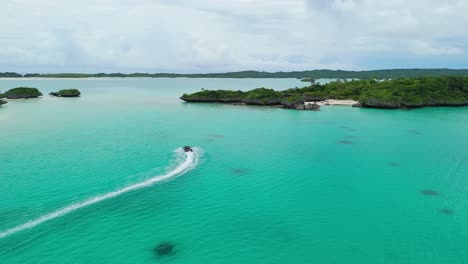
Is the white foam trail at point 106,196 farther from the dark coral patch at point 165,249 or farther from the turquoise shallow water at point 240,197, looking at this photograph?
the dark coral patch at point 165,249

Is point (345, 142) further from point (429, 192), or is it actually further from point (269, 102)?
point (269, 102)

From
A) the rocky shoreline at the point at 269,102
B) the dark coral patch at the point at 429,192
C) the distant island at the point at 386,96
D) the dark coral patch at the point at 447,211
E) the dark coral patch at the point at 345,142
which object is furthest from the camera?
the distant island at the point at 386,96

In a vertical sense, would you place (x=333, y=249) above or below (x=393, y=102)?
below

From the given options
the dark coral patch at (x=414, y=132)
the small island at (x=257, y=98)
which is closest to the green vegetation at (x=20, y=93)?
A: the small island at (x=257, y=98)

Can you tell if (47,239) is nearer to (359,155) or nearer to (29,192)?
(29,192)

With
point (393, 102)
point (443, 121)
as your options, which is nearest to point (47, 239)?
point (443, 121)

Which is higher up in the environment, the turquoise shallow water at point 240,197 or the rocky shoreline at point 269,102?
the rocky shoreline at point 269,102

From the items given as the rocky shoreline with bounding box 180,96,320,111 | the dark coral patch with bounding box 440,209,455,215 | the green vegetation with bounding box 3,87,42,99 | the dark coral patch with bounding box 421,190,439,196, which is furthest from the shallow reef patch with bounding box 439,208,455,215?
the green vegetation with bounding box 3,87,42,99
